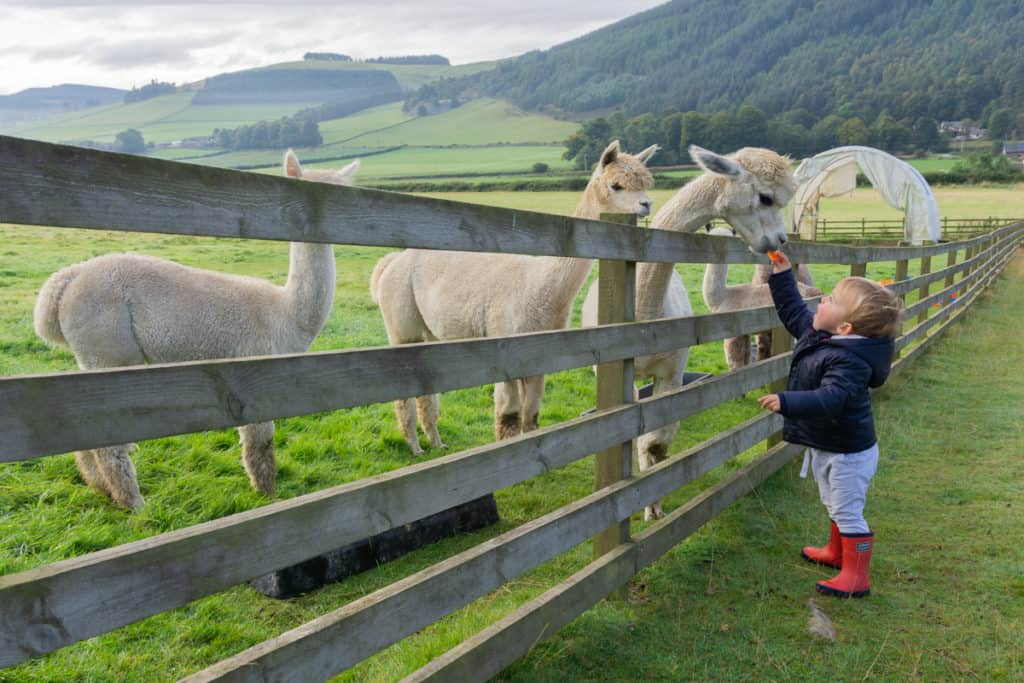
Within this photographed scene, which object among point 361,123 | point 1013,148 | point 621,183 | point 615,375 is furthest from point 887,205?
point 361,123

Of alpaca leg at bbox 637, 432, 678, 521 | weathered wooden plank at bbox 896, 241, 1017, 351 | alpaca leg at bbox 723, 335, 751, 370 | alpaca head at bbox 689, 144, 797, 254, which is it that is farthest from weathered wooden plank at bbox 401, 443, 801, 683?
weathered wooden plank at bbox 896, 241, 1017, 351

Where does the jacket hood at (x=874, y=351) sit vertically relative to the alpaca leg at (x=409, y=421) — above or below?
above

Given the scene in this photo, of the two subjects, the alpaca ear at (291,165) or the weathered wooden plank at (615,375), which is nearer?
the weathered wooden plank at (615,375)

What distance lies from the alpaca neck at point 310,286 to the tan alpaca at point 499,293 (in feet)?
3.69

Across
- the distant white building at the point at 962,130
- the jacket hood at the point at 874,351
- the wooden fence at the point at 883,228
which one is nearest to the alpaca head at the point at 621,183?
the jacket hood at the point at 874,351

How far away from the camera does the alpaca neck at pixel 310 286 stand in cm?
445

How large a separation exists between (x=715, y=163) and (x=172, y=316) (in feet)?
11.3

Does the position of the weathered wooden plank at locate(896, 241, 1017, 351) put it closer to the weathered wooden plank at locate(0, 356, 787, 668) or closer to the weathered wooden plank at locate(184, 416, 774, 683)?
the weathered wooden plank at locate(184, 416, 774, 683)

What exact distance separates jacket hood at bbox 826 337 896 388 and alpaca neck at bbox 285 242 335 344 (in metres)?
2.95

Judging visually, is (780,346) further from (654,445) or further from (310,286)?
(310,286)

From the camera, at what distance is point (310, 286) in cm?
449

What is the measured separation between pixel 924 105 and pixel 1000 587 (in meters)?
145

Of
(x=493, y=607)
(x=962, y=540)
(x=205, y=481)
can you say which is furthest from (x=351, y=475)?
(x=962, y=540)

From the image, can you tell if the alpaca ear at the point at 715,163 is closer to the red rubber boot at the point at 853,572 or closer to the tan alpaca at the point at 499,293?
the tan alpaca at the point at 499,293
